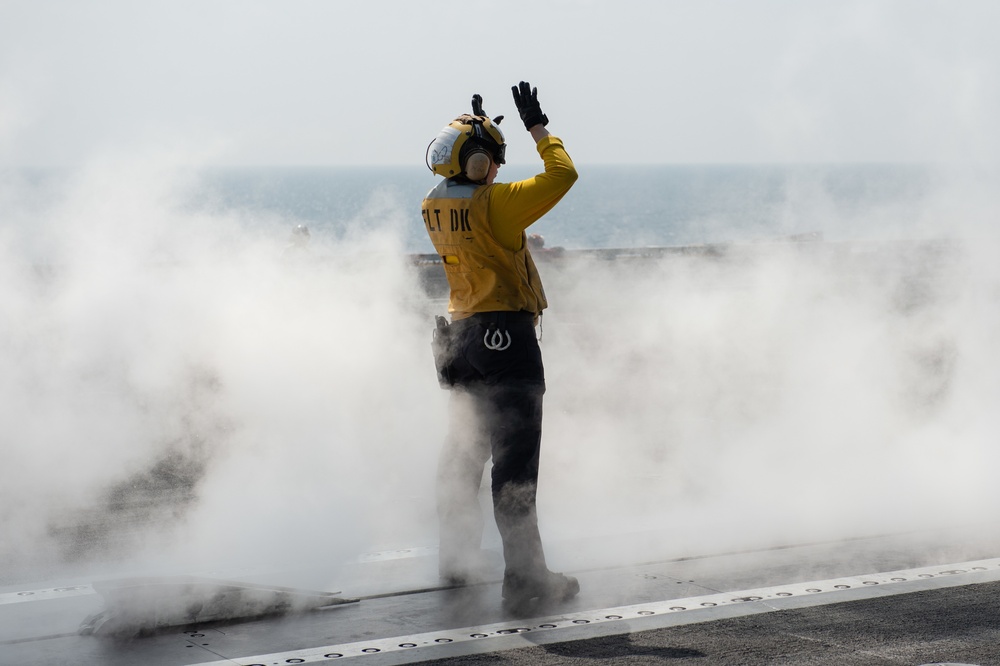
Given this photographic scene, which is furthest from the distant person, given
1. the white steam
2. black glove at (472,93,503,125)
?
A: black glove at (472,93,503,125)

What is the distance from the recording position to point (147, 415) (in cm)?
696

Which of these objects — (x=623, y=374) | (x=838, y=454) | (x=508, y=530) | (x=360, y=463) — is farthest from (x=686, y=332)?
(x=508, y=530)

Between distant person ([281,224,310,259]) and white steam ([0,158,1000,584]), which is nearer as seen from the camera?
white steam ([0,158,1000,584])

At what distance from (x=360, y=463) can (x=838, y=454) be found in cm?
247

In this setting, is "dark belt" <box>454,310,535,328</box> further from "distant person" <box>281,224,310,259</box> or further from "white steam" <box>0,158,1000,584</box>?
"distant person" <box>281,224,310,259</box>

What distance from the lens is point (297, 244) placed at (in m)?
8.02

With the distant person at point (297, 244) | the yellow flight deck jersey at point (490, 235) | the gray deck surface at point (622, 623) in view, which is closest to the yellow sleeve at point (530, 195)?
the yellow flight deck jersey at point (490, 235)

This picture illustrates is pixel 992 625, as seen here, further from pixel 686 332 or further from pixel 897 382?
pixel 686 332

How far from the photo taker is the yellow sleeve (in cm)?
427

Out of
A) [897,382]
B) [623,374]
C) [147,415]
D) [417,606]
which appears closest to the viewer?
[417,606]

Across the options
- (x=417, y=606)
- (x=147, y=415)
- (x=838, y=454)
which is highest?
(x=147, y=415)

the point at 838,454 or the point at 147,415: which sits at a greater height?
the point at 147,415

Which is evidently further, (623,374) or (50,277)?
(623,374)

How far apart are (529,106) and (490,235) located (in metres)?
0.45
